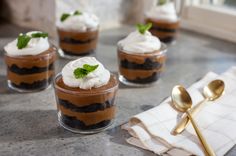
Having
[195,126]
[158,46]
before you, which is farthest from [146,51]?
[195,126]

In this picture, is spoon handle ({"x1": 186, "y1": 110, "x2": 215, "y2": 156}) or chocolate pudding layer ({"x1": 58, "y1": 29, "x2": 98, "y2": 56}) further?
chocolate pudding layer ({"x1": 58, "y1": 29, "x2": 98, "y2": 56})

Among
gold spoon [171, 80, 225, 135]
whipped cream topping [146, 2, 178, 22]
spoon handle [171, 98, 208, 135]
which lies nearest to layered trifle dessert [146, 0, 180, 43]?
whipped cream topping [146, 2, 178, 22]

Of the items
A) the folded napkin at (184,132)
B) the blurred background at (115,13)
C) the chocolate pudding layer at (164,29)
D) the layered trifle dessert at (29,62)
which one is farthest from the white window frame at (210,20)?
the layered trifle dessert at (29,62)

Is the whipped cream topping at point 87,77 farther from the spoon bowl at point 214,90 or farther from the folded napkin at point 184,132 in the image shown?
the spoon bowl at point 214,90

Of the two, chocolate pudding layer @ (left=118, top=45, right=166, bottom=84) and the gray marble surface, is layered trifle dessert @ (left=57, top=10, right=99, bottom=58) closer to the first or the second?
the gray marble surface

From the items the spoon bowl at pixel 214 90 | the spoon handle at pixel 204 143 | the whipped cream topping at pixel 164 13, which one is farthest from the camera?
the whipped cream topping at pixel 164 13
